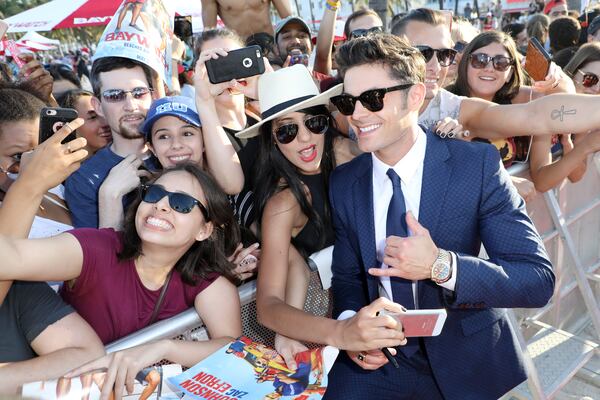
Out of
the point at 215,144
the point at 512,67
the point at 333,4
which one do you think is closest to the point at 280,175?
the point at 215,144

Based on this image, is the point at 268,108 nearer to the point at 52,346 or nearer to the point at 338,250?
the point at 338,250

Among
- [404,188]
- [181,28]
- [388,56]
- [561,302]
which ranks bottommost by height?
[561,302]

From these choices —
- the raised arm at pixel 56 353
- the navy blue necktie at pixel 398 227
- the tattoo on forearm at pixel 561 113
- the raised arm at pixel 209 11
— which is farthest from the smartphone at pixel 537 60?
the raised arm at pixel 209 11

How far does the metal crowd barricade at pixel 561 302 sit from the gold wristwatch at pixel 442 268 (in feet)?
3.04

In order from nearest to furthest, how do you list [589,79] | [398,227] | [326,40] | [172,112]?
1. [398,227]
2. [172,112]
3. [589,79]
4. [326,40]

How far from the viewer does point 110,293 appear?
2.21m

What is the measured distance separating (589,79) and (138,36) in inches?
129

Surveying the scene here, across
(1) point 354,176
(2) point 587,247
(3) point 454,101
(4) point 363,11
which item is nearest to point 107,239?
(1) point 354,176

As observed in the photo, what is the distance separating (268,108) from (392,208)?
3.04ft

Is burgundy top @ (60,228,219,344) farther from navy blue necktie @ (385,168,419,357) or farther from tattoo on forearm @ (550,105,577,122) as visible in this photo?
tattoo on forearm @ (550,105,577,122)

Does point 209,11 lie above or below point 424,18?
above

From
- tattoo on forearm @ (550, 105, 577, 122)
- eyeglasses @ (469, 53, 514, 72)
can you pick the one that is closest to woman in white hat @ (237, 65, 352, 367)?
tattoo on forearm @ (550, 105, 577, 122)

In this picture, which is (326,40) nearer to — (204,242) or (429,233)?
(204,242)

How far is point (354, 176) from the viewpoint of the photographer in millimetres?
2551
